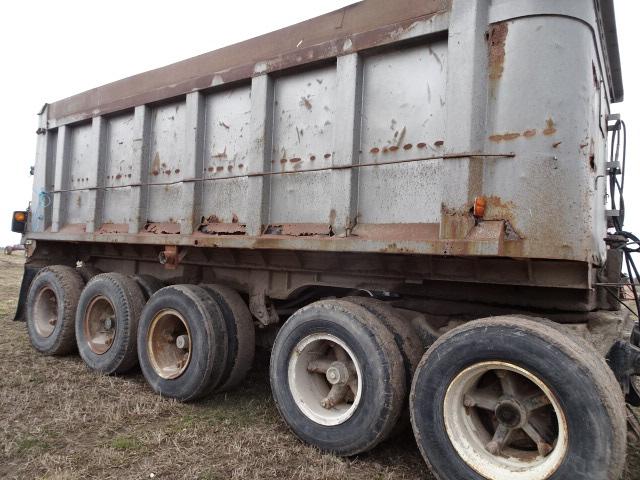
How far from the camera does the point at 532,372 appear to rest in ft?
8.78

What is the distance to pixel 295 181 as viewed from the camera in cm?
409

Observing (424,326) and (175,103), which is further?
(175,103)

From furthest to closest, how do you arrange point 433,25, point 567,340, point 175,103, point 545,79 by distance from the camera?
point 175,103 < point 433,25 < point 545,79 < point 567,340

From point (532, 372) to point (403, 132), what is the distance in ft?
5.70

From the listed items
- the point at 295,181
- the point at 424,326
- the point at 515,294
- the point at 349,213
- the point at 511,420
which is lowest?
the point at 511,420

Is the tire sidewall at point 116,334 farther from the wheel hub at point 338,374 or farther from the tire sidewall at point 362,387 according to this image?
the wheel hub at point 338,374

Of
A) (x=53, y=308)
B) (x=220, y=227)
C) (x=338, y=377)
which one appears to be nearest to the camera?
(x=338, y=377)

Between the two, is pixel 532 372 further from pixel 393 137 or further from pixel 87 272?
pixel 87 272

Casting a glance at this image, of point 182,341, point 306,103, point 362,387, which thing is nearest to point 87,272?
point 182,341

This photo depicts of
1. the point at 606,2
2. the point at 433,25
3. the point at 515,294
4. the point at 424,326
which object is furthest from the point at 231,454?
the point at 606,2

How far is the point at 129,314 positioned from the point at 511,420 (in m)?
3.96

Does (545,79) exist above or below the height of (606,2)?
below

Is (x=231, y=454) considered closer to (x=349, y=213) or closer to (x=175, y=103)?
(x=349, y=213)

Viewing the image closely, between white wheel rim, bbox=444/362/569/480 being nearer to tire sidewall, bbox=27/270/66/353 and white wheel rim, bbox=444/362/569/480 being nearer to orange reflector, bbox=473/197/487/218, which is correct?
orange reflector, bbox=473/197/487/218
